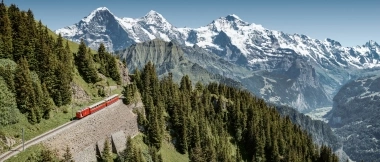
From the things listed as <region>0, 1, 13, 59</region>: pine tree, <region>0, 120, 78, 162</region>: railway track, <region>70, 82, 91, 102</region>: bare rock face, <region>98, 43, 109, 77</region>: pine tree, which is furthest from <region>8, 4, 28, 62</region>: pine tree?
<region>98, 43, 109, 77</region>: pine tree

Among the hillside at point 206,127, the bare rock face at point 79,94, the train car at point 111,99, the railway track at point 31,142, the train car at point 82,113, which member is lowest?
the hillside at point 206,127

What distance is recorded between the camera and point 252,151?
170625mm

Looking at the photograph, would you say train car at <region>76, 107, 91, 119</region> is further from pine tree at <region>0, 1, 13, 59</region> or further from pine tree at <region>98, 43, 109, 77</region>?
pine tree at <region>98, 43, 109, 77</region>

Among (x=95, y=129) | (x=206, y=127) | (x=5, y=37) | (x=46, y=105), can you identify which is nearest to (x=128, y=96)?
(x=95, y=129)

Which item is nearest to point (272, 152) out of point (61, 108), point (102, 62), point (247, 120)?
point (247, 120)

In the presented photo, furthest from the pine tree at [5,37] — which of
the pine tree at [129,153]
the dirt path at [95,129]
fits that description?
the pine tree at [129,153]

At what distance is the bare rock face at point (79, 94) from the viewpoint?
110562mm

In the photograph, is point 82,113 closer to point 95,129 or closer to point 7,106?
point 95,129

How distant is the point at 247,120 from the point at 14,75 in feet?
400

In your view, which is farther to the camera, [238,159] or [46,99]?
[238,159]

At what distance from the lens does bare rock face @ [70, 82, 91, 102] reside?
4353 inches

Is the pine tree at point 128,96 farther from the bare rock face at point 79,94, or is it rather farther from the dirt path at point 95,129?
the bare rock face at point 79,94

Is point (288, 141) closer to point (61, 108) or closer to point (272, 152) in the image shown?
point (272, 152)

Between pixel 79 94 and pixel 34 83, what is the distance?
20.6m
